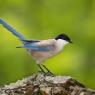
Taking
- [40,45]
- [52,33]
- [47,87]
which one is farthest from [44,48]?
[52,33]

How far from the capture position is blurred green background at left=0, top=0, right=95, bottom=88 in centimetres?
1712

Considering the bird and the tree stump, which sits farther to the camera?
the bird

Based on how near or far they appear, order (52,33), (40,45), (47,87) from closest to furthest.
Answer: (47,87) < (40,45) < (52,33)

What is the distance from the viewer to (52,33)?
1817 centimetres

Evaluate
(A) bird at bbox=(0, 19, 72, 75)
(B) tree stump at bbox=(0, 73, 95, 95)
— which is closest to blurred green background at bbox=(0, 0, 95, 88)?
(A) bird at bbox=(0, 19, 72, 75)

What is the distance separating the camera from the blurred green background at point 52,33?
17.1 metres

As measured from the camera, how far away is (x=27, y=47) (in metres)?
7.48

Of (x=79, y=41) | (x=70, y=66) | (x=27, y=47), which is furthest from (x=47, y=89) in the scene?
(x=79, y=41)

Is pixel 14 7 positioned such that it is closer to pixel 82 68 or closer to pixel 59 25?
pixel 59 25

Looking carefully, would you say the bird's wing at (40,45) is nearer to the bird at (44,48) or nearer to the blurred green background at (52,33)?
the bird at (44,48)

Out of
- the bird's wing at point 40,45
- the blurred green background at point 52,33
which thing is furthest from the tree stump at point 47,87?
the blurred green background at point 52,33

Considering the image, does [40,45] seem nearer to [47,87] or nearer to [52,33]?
[47,87]

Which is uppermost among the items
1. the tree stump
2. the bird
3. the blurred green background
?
the blurred green background

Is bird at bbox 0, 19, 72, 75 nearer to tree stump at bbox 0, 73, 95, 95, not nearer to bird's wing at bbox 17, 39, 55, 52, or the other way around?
bird's wing at bbox 17, 39, 55, 52
